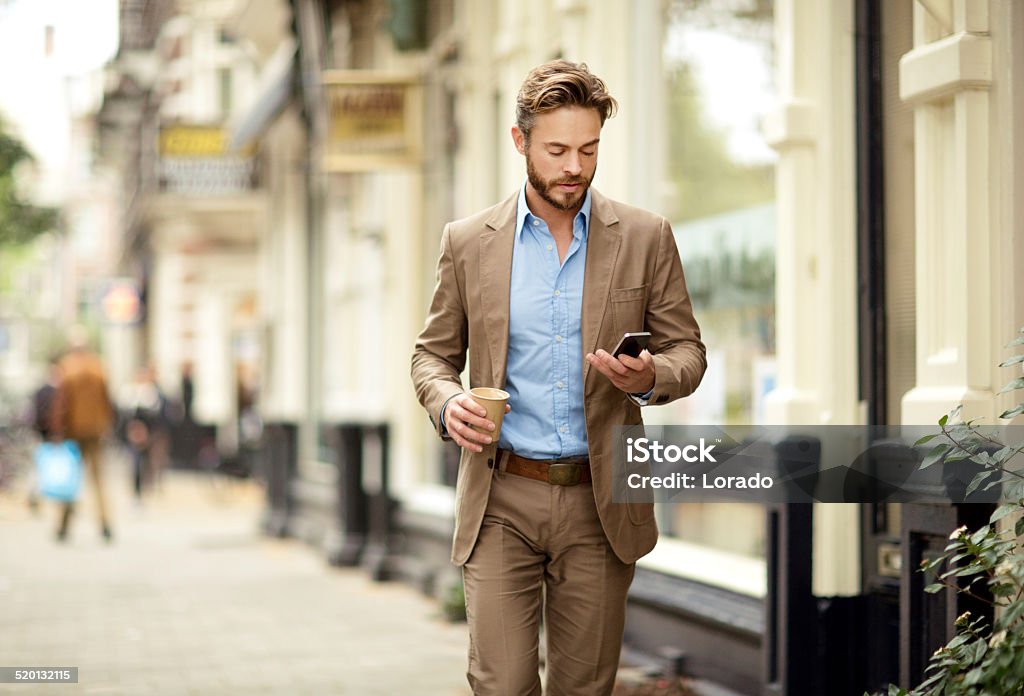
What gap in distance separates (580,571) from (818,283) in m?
2.25

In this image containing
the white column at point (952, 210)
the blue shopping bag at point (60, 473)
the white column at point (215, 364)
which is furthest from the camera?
the white column at point (215, 364)

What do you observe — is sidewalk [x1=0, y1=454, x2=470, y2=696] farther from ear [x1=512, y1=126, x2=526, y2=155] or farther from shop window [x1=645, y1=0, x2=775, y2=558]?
ear [x1=512, y1=126, x2=526, y2=155]

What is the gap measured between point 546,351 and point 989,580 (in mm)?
1236

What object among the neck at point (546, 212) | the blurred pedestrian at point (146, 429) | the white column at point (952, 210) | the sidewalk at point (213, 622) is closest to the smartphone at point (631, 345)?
the neck at point (546, 212)

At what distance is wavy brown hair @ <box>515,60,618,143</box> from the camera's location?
327cm

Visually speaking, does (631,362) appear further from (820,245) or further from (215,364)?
(215,364)

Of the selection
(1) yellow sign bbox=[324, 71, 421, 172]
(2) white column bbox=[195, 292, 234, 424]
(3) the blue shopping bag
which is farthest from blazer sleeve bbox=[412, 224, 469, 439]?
(2) white column bbox=[195, 292, 234, 424]

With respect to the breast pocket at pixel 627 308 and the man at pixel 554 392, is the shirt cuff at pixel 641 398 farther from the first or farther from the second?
the breast pocket at pixel 627 308

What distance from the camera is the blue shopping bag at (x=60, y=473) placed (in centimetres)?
1394

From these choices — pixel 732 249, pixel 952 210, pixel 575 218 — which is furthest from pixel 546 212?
pixel 732 249

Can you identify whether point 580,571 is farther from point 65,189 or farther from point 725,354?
point 65,189

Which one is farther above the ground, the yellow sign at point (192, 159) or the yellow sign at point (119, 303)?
the yellow sign at point (192, 159)

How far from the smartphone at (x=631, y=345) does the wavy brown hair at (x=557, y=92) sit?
51 centimetres

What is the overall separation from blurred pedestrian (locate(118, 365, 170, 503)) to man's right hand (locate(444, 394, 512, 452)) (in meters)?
15.6
